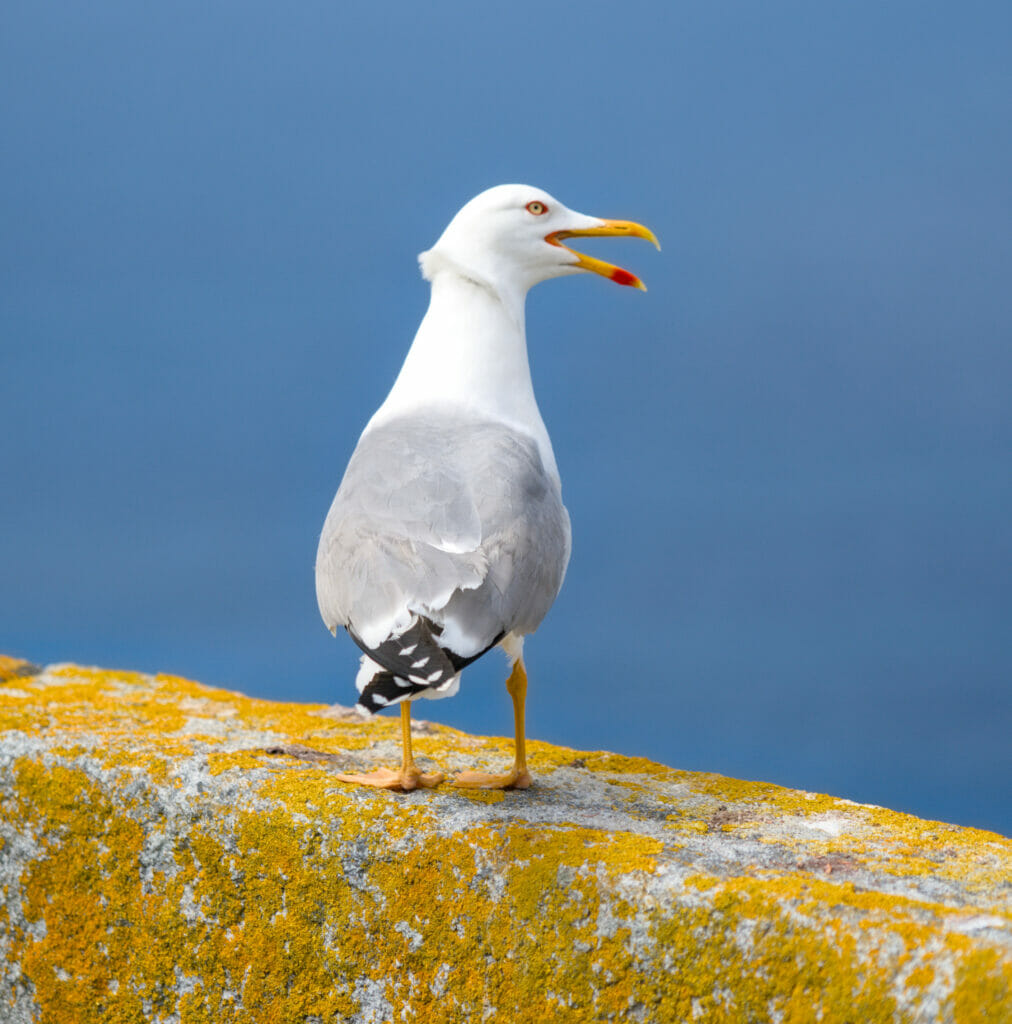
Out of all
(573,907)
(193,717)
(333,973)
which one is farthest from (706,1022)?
(193,717)

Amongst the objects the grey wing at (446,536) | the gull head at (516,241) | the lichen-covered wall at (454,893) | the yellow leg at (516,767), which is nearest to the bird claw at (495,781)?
the yellow leg at (516,767)

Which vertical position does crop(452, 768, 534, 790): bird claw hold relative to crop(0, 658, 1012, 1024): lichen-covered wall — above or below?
above

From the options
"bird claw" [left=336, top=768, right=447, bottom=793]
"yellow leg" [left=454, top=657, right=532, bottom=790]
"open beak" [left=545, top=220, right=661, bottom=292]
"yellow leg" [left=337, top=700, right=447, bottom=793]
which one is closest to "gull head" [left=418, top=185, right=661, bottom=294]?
"open beak" [left=545, top=220, right=661, bottom=292]

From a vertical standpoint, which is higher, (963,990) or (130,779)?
(130,779)

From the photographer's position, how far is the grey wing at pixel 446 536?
3697 millimetres

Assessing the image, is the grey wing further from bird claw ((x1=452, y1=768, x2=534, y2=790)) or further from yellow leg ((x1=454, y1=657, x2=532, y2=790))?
bird claw ((x1=452, y1=768, x2=534, y2=790))

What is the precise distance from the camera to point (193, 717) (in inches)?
223

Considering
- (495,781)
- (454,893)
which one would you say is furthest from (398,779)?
(454,893)

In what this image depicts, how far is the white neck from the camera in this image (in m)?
4.95

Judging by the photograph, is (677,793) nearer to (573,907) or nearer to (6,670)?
(573,907)

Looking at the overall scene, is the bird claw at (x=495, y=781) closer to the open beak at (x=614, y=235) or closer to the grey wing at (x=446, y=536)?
the grey wing at (x=446, y=536)

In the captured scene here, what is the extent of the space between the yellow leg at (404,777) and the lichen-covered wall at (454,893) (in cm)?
12

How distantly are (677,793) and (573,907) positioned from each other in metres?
1.26

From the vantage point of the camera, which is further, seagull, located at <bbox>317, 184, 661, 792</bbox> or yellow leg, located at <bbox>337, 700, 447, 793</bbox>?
yellow leg, located at <bbox>337, 700, 447, 793</bbox>
